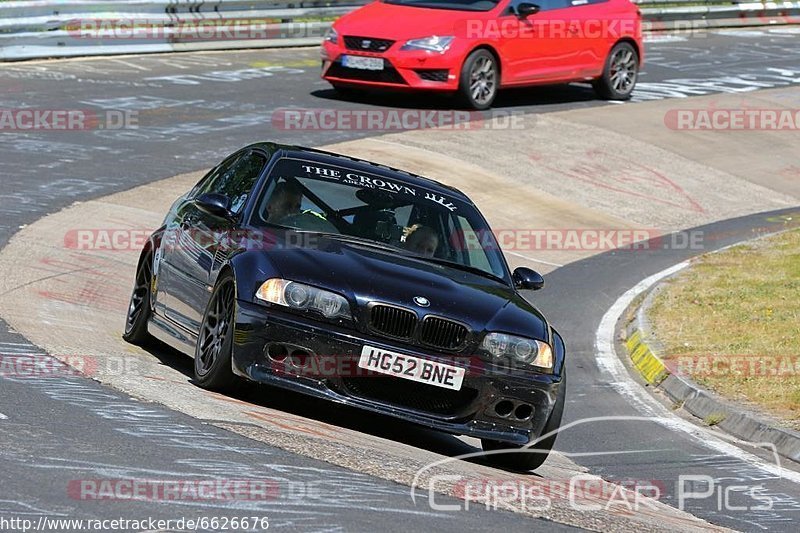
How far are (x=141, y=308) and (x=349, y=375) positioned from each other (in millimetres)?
2611

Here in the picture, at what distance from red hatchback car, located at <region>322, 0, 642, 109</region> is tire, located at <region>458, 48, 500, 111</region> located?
14 millimetres

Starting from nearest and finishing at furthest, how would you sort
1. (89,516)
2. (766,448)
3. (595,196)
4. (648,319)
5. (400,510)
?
1. (89,516)
2. (400,510)
3. (766,448)
4. (648,319)
5. (595,196)

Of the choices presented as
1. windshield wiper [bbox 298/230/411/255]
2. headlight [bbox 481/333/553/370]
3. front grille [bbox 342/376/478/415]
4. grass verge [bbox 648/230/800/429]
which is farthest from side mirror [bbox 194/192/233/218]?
grass verge [bbox 648/230/800/429]

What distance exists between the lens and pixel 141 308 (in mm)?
9922

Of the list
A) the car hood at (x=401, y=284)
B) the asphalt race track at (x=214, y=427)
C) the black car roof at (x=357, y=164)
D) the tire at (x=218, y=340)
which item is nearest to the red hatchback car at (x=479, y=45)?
the asphalt race track at (x=214, y=427)

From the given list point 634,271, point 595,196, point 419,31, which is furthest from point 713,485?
point 419,31

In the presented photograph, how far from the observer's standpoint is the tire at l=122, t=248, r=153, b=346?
9883 mm

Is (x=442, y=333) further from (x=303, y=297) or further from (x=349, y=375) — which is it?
(x=303, y=297)

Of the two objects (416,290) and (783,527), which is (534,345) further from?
(783,527)

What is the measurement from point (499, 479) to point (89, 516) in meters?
2.63

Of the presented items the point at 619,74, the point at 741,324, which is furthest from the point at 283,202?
the point at 619,74

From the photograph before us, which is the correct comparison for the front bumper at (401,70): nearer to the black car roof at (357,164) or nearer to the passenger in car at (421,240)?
the black car roof at (357,164)

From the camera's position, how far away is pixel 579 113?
22.5m

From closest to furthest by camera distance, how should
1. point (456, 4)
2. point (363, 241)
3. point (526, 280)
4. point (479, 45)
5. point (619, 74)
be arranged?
point (363, 241), point (526, 280), point (479, 45), point (456, 4), point (619, 74)
